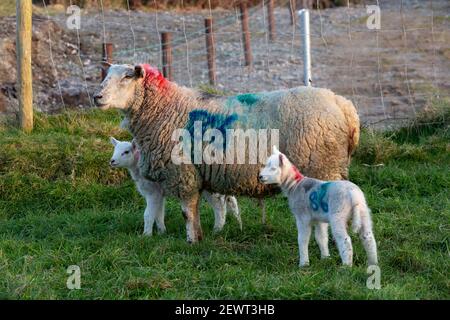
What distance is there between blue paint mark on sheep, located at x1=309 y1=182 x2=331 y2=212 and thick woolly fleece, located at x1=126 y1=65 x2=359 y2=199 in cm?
65

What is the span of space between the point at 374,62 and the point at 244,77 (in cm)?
336

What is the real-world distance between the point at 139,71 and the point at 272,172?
158 centimetres

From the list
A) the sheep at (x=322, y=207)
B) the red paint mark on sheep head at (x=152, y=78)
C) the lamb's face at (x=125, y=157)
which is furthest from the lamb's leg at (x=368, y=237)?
the lamb's face at (x=125, y=157)

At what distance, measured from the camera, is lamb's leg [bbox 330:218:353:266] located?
573 cm

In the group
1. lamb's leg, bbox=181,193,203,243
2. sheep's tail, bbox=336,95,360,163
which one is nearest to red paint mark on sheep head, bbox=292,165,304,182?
sheep's tail, bbox=336,95,360,163

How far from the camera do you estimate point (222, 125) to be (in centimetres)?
678

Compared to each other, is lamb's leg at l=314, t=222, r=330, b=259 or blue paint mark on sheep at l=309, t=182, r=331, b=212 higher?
blue paint mark on sheep at l=309, t=182, r=331, b=212

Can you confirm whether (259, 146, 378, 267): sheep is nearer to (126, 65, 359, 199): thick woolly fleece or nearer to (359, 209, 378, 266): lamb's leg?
(359, 209, 378, 266): lamb's leg

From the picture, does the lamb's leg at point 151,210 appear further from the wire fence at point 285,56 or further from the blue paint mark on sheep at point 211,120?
the wire fence at point 285,56

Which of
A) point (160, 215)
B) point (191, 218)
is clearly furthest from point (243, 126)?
point (160, 215)

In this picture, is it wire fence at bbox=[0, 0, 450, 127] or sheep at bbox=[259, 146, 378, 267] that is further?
wire fence at bbox=[0, 0, 450, 127]

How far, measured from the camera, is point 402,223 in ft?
23.0

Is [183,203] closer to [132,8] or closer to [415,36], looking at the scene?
[415,36]
